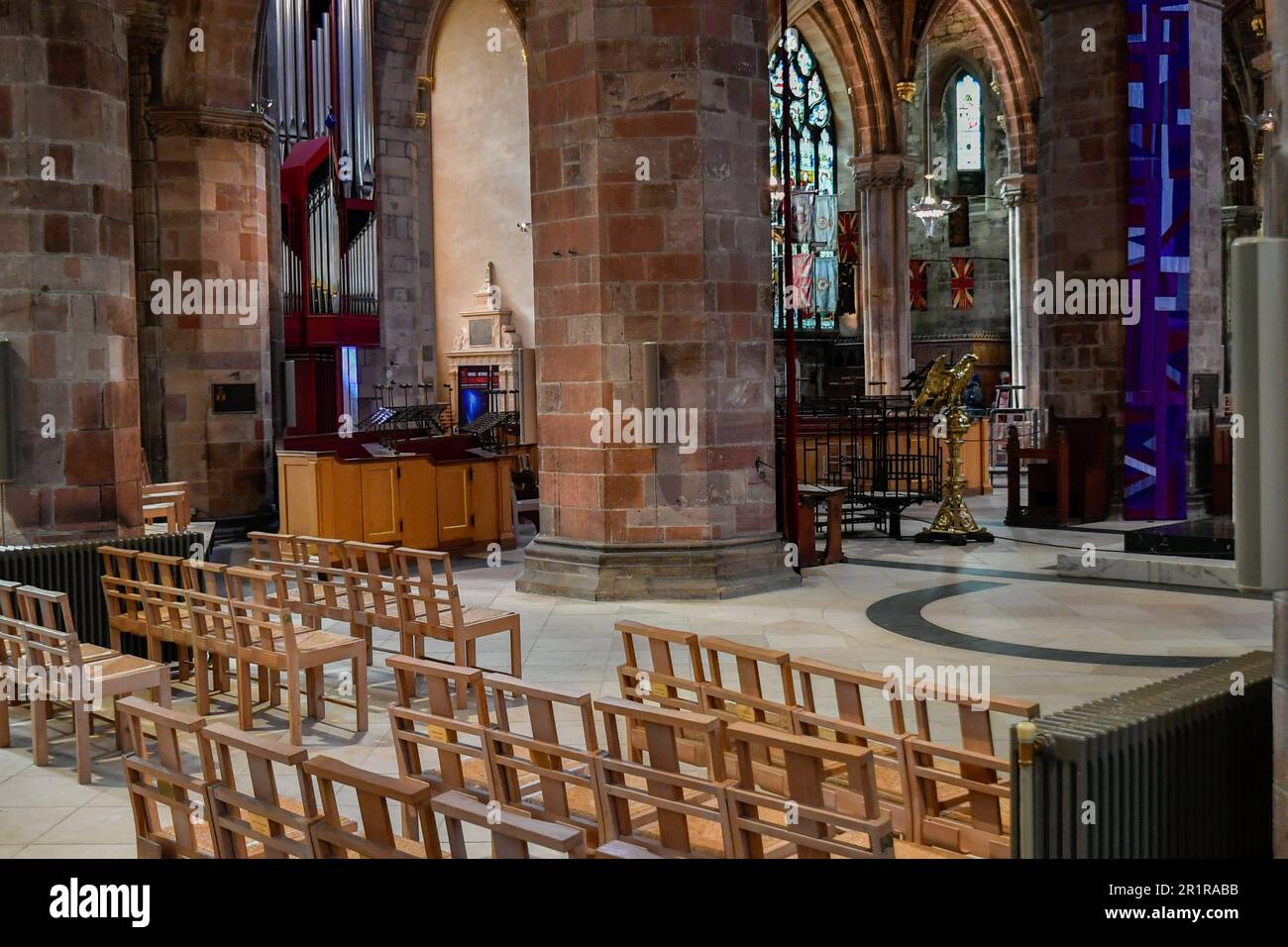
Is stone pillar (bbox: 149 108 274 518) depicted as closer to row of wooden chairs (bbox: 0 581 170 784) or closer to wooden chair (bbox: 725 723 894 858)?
row of wooden chairs (bbox: 0 581 170 784)

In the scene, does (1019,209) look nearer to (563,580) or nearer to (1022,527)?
(1022,527)

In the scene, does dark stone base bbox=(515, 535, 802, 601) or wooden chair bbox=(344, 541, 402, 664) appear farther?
dark stone base bbox=(515, 535, 802, 601)

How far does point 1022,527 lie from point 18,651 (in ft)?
37.2

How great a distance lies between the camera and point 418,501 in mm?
13531

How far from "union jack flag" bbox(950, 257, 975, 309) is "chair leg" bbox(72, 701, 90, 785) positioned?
29246mm

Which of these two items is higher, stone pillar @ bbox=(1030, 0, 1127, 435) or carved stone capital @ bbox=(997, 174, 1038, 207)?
carved stone capital @ bbox=(997, 174, 1038, 207)

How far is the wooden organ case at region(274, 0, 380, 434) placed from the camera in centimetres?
2169

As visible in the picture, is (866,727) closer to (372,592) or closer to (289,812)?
(289,812)

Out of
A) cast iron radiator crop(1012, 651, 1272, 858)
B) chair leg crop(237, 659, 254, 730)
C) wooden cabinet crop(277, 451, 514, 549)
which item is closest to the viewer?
cast iron radiator crop(1012, 651, 1272, 858)

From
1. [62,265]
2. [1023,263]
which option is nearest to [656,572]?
[62,265]

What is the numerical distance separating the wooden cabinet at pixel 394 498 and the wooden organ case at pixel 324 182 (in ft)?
27.3

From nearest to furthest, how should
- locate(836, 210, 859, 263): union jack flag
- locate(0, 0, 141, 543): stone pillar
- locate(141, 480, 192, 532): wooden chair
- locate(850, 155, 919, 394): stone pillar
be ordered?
locate(0, 0, 141, 543): stone pillar, locate(141, 480, 192, 532): wooden chair, locate(850, 155, 919, 394): stone pillar, locate(836, 210, 859, 263): union jack flag

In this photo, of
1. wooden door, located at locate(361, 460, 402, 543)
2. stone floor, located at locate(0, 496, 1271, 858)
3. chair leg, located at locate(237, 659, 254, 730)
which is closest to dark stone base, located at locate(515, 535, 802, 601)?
stone floor, located at locate(0, 496, 1271, 858)
